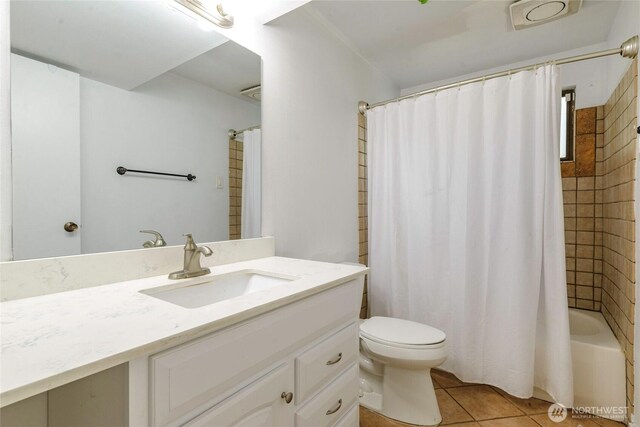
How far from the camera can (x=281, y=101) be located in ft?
5.26

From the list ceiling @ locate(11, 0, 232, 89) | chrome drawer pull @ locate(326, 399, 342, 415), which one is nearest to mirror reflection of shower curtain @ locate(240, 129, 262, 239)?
ceiling @ locate(11, 0, 232, 89)

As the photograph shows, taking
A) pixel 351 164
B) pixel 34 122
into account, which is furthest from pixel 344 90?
pixel 34 122

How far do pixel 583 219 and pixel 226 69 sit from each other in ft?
8.68

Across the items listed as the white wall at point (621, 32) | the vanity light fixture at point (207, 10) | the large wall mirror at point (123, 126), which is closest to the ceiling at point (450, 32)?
the white wall at point (621, 32)

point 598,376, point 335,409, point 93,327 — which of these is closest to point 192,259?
point 93,327

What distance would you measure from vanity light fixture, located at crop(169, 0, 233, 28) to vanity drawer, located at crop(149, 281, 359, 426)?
121cm

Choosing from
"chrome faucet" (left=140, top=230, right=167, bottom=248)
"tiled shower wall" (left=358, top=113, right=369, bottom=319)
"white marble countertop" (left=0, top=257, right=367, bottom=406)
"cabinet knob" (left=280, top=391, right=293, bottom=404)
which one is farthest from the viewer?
"tiled shower wall" (left=358, top=113, right=369, bottom=319)

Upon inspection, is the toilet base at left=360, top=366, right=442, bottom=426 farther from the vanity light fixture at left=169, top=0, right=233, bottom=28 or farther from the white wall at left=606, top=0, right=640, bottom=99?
the white wall at left=606, top=0, right=640, bottom=99

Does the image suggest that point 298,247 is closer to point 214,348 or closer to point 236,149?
point 236,149

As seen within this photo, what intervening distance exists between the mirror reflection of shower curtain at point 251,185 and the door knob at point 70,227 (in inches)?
24.8

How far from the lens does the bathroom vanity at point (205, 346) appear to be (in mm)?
500

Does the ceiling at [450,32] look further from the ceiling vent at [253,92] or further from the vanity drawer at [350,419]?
the vanity drawer at [350,419]

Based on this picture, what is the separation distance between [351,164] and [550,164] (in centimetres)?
117

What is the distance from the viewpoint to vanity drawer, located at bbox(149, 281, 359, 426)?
56 centimetres
